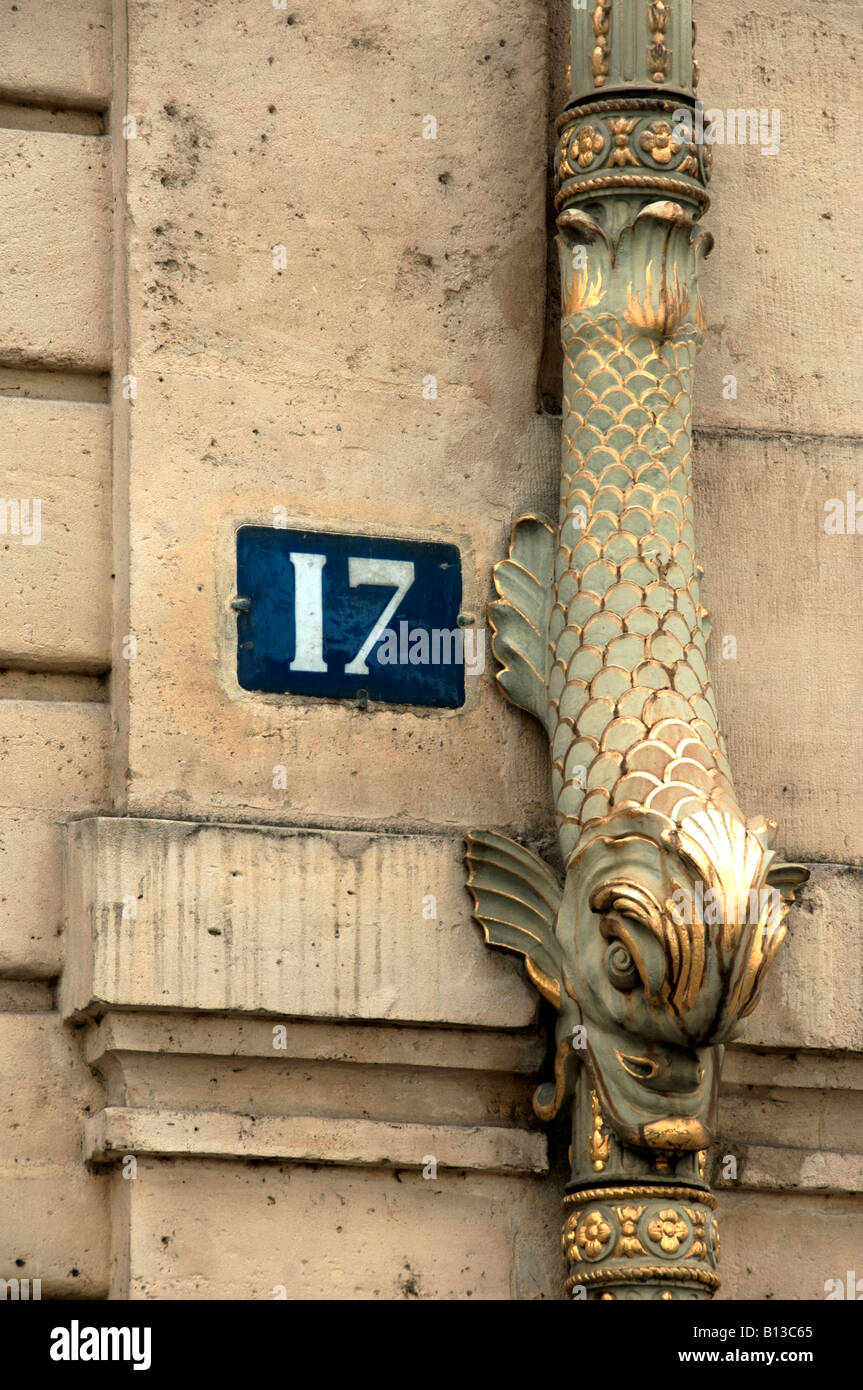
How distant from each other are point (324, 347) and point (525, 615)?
63 cm

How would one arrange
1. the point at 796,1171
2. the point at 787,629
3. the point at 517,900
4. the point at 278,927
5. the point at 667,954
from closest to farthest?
the point at 667,954 → the point at 278,927 → the point at 517,900 → the point at 796,1171 → the point at 787,629

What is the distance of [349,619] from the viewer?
5035 millimetres

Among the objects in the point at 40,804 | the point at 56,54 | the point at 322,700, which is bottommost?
the point at 40,804

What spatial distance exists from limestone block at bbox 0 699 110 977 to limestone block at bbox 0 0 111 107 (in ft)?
3.81

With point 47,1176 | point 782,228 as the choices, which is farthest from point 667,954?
point 782,228

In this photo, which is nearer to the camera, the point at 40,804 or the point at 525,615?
the point at 40,804

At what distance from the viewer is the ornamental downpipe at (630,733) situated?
4719 mm

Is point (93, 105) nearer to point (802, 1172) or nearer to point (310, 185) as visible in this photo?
point (310, 185)

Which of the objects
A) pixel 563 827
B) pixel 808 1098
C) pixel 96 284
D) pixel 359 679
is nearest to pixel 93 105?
pixel 96 284

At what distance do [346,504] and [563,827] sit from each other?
729 millimetres

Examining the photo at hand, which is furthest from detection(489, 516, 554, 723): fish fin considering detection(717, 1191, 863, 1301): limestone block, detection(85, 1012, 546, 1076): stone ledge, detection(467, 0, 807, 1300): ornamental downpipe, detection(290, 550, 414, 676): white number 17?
detection(717, 1191, 863, 1301): limestone block

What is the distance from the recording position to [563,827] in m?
4.94

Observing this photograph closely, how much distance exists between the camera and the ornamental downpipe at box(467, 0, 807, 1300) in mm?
4719

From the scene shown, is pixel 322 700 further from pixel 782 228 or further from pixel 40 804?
pixel 782 228
